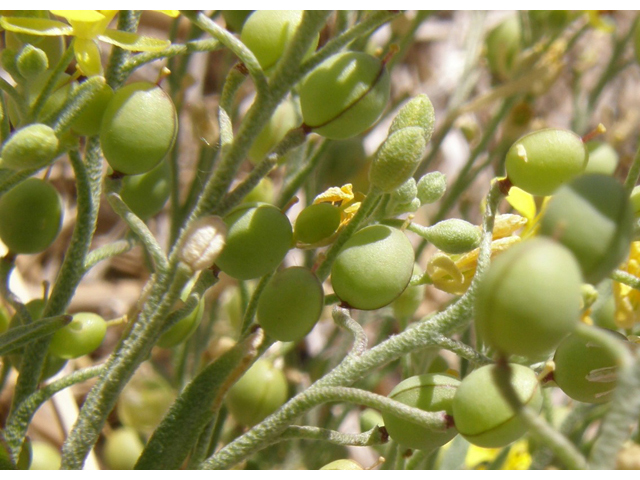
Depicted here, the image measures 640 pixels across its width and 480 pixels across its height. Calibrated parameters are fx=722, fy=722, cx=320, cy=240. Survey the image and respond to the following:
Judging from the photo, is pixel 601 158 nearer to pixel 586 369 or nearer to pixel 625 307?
pixel 625 307

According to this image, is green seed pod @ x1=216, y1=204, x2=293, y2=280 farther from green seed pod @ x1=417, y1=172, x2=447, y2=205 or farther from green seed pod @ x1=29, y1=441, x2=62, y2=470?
green seed pod @ x1=29, y1=441, x2=62, y2=470

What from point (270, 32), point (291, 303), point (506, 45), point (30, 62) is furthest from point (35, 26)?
point (506, 45)

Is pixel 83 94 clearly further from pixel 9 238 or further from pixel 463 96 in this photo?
pixel 463 96

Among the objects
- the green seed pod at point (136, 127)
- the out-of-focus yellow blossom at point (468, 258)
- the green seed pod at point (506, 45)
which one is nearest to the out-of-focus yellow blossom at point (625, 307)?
the out-of-focus yellow blossom at point (468, 258)

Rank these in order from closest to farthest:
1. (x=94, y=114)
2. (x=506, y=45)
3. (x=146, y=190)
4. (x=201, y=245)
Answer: (x=201, y=245)
(x=94, y=114)
(x=146, y=190)
(x=506, y=45)

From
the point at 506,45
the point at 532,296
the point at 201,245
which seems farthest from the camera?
the point at 506,45

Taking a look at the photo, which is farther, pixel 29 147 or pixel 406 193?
pixel 406 193
